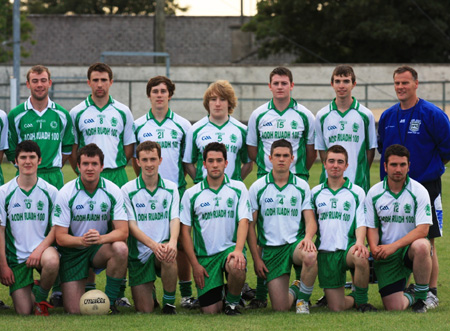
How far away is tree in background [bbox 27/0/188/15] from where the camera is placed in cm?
4431

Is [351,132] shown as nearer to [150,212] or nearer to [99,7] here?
[150,212]

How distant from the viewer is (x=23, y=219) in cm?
655

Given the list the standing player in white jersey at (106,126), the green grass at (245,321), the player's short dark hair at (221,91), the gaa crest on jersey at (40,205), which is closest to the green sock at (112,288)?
the green grass at (245,321)

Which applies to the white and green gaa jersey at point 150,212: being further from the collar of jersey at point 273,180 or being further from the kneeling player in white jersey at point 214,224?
the collar of jersey at point 273,180

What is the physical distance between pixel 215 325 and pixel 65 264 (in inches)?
57.6

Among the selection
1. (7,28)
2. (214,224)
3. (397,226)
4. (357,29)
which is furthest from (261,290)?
(7,28)

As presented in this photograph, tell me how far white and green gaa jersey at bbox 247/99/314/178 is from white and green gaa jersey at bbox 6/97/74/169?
5.72ft

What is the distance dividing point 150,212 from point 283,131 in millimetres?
1485

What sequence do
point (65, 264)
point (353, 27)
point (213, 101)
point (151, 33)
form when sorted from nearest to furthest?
point (65, 264), point (213, 101), point (353, 27), point (151, 33)

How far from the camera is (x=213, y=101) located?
723 cm

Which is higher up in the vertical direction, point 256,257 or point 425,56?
point 425,56

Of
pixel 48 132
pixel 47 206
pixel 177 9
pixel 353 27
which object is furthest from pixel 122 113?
pixel 177 9

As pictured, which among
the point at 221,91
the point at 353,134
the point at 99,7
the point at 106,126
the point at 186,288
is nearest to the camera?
the point at 186,288

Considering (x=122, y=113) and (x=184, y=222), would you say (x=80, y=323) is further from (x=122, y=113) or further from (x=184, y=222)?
(x=122, y=113)
